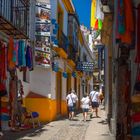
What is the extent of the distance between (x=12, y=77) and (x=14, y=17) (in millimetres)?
2227

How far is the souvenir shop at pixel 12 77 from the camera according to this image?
13.6 meters

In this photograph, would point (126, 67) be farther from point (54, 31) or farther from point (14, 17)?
point (54, 31)

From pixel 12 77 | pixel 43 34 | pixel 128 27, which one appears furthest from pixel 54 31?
pixel 128 27

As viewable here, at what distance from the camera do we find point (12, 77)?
1478 cm

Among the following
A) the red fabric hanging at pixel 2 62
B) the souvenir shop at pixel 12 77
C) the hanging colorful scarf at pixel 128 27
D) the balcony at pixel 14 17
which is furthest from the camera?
the souvenir shop at pixel 12 77

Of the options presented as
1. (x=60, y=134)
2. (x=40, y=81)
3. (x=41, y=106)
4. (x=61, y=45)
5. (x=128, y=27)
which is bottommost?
(x=60, y=134)

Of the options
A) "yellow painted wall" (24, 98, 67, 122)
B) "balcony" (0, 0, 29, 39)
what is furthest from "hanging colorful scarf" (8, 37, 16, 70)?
"yellow painted wall" (24, 98, 67, 122)

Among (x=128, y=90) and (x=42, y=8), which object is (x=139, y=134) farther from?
(x=42, y=8)

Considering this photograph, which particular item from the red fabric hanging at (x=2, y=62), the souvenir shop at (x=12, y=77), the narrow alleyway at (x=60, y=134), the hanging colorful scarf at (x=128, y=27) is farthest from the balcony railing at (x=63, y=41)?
the hanging colorful scarf at (x=128, y=27)

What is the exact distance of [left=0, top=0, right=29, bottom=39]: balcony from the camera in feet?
43.8

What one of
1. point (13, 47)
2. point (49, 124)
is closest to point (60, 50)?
point (49, 124)

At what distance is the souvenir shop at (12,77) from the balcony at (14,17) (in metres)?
0.30

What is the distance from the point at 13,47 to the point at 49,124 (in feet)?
18.7

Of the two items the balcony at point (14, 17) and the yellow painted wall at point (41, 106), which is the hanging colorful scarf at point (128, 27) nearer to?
the balcony at point (14, 17)
